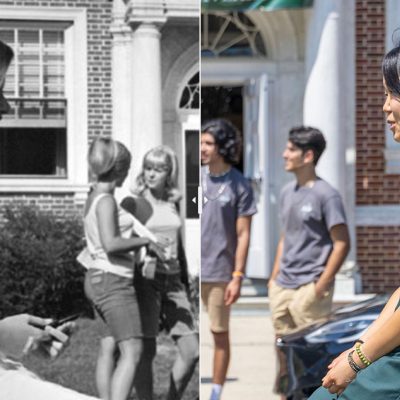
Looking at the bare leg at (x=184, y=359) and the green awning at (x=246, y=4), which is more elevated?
the green awning at (x=246, y=4)

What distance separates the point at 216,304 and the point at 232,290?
0.54 ft

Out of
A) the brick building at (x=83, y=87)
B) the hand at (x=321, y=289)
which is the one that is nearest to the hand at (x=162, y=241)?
the brick building at (x=83, y=87)

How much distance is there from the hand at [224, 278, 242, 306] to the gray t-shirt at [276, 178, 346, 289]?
1.09ft

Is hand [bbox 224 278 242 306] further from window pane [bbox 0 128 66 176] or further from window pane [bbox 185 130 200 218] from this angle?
window pane [bbox 0 128 66 176]

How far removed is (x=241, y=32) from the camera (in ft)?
42.6

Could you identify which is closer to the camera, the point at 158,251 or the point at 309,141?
the point at 158,251

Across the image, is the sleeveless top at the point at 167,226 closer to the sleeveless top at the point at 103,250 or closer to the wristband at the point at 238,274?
the sleeveless top at the point at 103,250

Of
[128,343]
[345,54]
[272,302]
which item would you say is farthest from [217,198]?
[345,54]

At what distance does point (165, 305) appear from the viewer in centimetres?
497

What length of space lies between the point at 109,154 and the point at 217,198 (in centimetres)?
226

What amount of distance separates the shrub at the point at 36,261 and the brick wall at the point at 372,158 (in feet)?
25.2

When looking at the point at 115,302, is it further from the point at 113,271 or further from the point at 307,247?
the point at 307,247

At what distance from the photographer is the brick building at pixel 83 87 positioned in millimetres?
4840

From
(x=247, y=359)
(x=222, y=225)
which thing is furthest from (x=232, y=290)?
(x=247, y=359)
